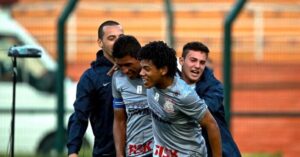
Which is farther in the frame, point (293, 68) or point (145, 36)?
point (145, 36)

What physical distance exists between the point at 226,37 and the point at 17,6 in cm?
960

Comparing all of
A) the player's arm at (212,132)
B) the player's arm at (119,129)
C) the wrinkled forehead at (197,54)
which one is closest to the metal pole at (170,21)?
the wrinkled forehead at (197,54)

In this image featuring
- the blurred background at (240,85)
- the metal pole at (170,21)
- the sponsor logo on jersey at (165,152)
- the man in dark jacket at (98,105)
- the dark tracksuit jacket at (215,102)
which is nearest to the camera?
the sponsor logo on jersey at (165,152)

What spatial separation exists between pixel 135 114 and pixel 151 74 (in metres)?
0.72

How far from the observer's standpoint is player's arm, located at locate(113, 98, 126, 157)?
830 cm

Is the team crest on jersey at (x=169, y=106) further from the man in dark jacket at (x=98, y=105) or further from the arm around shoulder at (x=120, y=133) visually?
the man in dark jacket at (x=98, y=105)

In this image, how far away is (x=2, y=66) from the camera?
18438 mm

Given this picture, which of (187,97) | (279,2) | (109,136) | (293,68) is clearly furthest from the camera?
(279,2)

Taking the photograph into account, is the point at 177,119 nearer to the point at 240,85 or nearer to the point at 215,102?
the point at 215,102

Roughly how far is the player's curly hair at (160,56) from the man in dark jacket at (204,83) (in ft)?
2.29

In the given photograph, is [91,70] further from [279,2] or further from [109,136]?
[279,2]

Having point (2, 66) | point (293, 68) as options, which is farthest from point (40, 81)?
point (293, 68)

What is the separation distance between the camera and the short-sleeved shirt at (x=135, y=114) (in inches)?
322

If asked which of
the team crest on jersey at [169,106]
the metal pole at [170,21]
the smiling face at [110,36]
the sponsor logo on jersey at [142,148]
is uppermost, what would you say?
the metal pole at [170,21]
